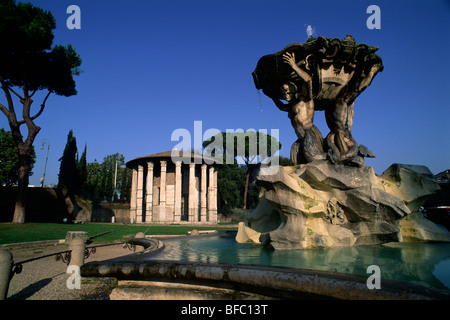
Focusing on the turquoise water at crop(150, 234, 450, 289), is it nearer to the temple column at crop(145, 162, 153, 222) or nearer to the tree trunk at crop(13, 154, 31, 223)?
the tree trunk at crop(13, 154, 31, 223)

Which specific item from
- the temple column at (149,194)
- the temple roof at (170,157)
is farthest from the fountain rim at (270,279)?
the temple column at (149,194)

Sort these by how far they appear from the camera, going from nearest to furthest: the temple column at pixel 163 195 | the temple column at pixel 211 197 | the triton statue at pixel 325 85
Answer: the triton statue at pixel 325 85 < the temple column at pixel 163 195 < the temple column at pixel 211 197

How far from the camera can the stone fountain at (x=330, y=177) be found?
5520 mm

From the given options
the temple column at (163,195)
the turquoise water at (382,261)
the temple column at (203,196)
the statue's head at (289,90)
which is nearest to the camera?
the turquoise water at (382,261)

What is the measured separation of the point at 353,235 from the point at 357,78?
4097 mm

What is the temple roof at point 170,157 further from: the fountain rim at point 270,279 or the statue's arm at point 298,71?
the fountain rim at point 270,279

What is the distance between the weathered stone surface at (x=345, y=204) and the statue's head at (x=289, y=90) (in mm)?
2116

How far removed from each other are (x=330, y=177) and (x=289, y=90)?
2.74 metres

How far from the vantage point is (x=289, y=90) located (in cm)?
734

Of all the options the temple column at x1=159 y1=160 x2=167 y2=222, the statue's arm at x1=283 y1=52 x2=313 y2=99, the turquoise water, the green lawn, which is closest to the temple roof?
the temple column at x1=159 y1=160 x2=167 y2=222

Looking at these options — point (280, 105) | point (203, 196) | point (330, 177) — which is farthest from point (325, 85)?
point (203, 196)

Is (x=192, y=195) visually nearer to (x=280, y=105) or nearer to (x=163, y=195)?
(x=163, y=195)

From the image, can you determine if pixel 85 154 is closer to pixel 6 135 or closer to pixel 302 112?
pixel 6 135
